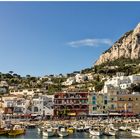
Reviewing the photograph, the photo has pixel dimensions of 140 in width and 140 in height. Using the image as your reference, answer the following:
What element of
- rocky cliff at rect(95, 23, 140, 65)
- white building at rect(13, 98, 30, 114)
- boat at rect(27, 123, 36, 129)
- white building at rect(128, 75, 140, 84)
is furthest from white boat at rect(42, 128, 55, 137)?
rocky cliff at rect(95, 23, 140, 65)

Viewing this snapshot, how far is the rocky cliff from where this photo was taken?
472ft

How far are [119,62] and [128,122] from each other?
8032 cm

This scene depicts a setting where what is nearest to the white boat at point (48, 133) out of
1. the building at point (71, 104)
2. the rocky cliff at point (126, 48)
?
the building at point (71, 104)

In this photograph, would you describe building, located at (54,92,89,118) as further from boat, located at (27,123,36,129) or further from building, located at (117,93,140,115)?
boat, located at (27,123,36,129)

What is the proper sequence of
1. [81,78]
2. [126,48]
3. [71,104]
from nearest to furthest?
[71,104] → [81,78] → [126,48]

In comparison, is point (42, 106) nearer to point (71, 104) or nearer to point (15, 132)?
point (71, 104)

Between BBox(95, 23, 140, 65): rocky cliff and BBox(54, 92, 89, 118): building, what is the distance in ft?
244

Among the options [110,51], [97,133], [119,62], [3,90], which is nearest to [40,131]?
[97,133]

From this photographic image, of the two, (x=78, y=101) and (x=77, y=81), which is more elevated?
(x=77, y=81)

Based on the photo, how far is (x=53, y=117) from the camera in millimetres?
69062

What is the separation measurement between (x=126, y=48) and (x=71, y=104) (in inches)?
3268

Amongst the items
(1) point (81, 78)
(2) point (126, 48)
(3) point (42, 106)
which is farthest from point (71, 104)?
(2) point (126, 48)

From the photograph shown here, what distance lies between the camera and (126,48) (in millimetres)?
149625

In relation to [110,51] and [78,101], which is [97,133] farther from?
[110,51]
